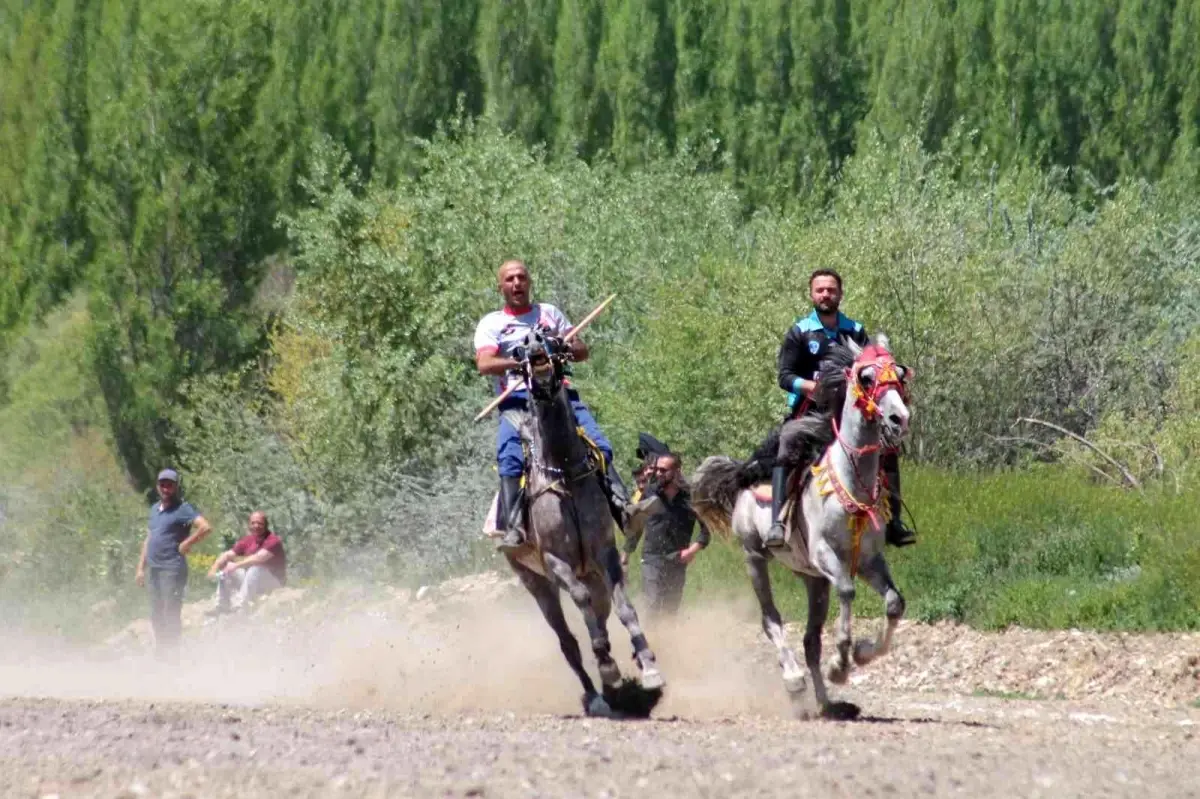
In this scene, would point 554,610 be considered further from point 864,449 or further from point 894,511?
point 864,449

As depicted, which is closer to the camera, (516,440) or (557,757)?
(557,757)

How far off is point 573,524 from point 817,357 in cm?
218

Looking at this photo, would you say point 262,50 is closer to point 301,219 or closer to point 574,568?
point 301,219

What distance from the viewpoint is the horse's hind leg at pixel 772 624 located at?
13.6m

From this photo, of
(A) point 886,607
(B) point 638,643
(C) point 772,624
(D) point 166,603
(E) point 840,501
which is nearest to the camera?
(A) point 886,607

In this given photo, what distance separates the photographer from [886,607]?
12.8m

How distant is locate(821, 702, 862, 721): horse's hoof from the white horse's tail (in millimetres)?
2088

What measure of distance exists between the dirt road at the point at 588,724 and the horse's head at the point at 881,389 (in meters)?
1.92

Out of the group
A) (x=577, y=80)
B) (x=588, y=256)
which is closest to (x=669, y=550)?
(x=588, y=256)

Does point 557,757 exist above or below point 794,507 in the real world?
below

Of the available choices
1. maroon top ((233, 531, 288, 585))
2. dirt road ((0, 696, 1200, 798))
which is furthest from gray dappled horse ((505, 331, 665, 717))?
maroon top ((233, 531, 288, 585))

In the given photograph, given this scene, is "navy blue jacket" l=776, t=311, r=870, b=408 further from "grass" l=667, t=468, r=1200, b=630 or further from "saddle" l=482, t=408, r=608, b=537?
"grass" l=667, t=468, r=1200, b=630

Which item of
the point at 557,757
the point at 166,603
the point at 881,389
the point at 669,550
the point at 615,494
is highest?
the point at 881,389

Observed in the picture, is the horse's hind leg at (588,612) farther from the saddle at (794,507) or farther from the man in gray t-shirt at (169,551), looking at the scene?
the man in gray t-shirt at (169,551)
